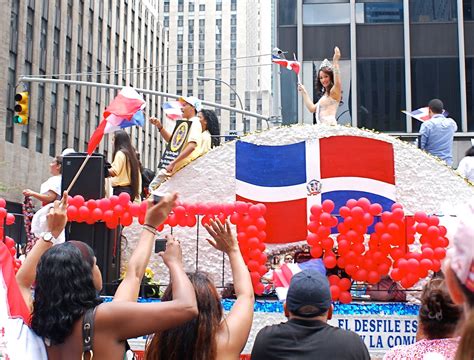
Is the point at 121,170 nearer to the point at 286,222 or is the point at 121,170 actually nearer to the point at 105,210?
the point at 105,210

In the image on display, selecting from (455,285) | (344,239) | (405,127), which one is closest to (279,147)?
(344,239)

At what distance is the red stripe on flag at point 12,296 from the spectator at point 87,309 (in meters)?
0.52

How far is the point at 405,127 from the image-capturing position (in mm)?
22719

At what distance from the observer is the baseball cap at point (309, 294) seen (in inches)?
147

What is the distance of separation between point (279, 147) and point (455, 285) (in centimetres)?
645

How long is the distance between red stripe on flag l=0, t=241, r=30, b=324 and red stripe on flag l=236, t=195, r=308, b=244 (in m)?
4.29

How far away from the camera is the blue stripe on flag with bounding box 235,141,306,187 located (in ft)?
26.7

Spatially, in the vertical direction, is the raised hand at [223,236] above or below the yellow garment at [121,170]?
below

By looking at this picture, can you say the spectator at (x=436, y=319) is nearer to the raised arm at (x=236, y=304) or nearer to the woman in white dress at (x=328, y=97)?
the raised arm at (x=236, y=304)

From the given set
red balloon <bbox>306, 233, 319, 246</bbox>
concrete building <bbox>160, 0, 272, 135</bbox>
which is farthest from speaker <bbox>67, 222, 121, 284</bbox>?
concrete building <bbox>160, 0, 272, 135</bbox>

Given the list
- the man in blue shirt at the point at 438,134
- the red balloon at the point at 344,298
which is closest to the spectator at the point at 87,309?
the red balloon at the point at 344,298

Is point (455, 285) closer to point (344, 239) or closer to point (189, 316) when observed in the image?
point (189, 316)

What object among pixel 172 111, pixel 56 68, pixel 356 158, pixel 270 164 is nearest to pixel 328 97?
pixel 356 158

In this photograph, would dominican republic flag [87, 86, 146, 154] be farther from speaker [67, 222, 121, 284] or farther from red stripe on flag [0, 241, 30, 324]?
red stripe on flag [0, 241, 30, 324]
